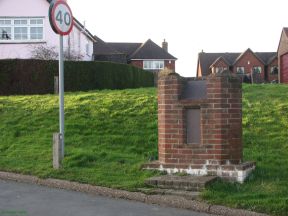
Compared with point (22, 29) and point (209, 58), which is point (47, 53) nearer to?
point (22, 29)

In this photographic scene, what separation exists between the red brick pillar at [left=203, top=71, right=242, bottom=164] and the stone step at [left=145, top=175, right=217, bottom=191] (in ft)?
1.68

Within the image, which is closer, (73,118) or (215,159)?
(215,159)

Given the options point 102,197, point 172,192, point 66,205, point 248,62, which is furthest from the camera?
point 248,62

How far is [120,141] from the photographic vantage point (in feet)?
35.8

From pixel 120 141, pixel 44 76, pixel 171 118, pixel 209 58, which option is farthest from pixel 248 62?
pixel 171 118

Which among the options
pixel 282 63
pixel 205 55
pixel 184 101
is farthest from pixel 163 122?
pixel 205 55

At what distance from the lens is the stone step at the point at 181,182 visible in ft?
23.6

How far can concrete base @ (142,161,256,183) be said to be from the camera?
7559 mm

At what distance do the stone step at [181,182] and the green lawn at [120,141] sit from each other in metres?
0.15

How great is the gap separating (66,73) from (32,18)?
10.2 m

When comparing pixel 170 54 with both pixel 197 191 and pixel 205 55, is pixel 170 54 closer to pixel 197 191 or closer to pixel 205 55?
pixel 205 55

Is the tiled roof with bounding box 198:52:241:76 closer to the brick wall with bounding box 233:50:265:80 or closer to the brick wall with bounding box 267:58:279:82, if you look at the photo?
the brick wall with bounding box 233:50:265:80

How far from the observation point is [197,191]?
713cm

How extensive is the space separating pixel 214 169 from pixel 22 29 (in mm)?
26098
